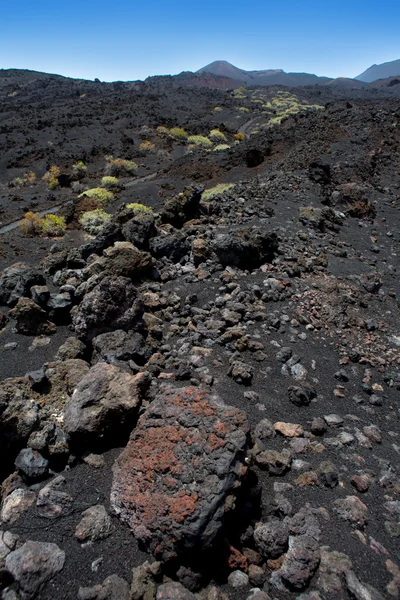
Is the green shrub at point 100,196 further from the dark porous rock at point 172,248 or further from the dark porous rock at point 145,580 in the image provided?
the dark porous rock at point 145,580

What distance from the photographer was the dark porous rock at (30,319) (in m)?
5.97

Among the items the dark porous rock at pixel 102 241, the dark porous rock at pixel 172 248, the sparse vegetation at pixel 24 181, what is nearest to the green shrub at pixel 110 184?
the sparse vegetation at pixel 24 181

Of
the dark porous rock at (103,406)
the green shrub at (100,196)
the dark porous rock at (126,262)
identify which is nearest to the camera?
the dark porous rock at (103,406)

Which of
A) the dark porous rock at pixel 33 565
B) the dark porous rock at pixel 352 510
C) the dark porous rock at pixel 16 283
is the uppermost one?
the dark porous rock at pixel 16 283

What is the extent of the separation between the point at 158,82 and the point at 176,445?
340 feet

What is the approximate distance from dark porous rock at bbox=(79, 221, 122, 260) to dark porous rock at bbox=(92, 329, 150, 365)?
3595mm

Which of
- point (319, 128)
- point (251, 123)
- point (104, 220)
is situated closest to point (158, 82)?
point (251, 123)

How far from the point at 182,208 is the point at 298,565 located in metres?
8.93

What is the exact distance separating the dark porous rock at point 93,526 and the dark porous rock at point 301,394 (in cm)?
238

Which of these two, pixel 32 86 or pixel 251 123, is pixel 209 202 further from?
pixel 32 86

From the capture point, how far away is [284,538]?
2.74 m

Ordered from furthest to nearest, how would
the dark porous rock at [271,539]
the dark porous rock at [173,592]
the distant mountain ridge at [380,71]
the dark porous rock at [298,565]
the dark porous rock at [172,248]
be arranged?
the distant mountain ridge at [380,71]
the dark porous rock at [172,248]
the dark porous rock at [271,539]
the dark porous rock at [298,565]
the dark porous rock at [173,592]

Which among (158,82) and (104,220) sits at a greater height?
(158,82)

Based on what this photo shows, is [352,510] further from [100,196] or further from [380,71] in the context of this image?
[380,71]
